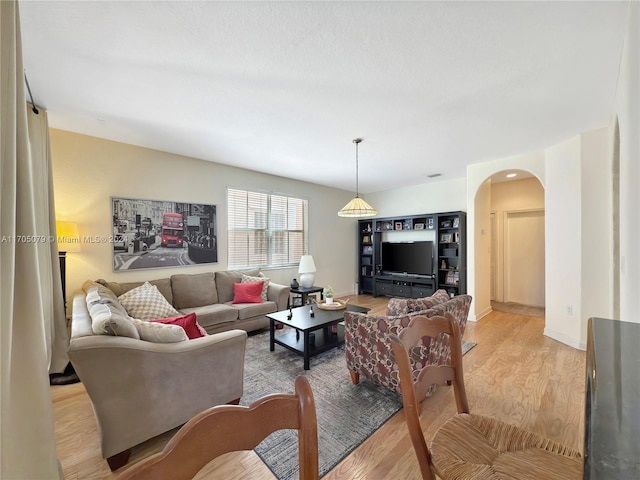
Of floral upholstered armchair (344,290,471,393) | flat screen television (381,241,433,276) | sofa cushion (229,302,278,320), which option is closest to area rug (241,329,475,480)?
floral upholstered armchair (344,290,471,393)

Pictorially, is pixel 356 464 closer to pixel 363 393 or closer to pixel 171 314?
pixel 363 393

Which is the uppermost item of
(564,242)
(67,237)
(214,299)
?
(67,237)

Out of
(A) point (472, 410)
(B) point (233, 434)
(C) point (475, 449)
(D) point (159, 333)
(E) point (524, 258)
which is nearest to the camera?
(B) point (233, 434)

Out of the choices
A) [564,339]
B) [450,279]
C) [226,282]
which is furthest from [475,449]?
[450,279]

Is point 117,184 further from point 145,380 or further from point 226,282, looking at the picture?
point 145,380

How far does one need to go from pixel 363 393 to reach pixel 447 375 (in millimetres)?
1281

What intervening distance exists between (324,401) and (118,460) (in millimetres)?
1381

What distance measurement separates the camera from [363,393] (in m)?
2.36

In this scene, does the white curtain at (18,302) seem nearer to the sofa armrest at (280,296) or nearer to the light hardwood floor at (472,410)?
the light hardwood floor at (472,410)

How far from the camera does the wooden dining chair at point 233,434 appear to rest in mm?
521

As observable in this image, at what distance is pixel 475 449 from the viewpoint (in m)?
1.05

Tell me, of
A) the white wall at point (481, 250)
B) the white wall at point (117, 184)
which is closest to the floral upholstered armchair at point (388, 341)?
the white wall at point (481, 250)

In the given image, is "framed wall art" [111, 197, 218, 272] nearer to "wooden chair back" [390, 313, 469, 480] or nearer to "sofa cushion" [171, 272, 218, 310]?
"sofa cushion" [171, 272, 218, 310]

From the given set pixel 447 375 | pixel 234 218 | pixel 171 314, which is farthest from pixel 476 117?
pixel 171 314
